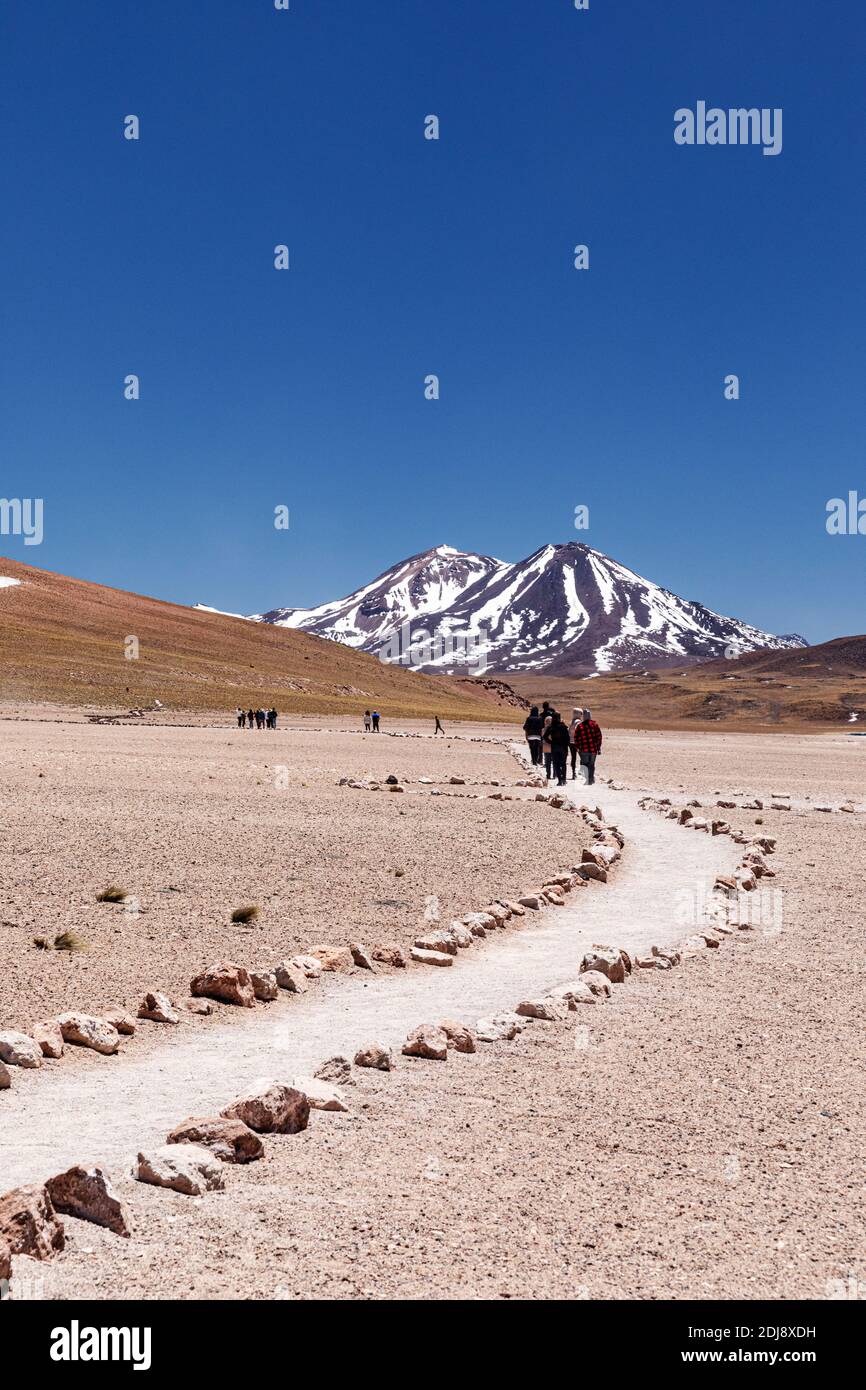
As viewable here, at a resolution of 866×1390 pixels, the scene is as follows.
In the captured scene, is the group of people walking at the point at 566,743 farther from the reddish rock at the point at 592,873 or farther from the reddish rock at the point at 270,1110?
the reddish rock at the point at 270,1110

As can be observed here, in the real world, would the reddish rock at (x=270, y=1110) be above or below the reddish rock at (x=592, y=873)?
above

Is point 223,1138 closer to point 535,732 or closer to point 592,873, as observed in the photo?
point 592,873

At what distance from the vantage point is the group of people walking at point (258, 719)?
76.8 metres

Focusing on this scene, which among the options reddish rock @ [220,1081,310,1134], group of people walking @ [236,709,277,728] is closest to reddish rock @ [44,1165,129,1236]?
reddish rock @ [220,1081,310,1134]

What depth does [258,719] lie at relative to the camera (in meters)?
78.7

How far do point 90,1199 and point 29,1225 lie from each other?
1.28ft

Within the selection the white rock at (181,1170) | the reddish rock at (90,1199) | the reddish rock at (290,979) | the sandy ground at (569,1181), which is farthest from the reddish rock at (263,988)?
the reddish rock at (90,1199)

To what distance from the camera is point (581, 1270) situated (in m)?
4.78

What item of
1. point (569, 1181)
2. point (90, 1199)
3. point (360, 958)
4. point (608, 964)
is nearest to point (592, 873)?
point (608, 964)

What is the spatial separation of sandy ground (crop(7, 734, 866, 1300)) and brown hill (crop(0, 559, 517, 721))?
8265 centimetres

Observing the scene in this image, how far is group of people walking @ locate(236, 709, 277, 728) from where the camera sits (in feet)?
252

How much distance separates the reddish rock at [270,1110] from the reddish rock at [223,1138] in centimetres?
28

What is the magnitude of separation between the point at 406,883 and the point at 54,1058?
8.40 metres

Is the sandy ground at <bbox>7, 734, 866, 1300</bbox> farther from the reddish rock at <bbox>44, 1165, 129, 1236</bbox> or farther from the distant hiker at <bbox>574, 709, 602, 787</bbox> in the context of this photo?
the distant hiker at <bbox>574, 709, 602, 787</bbox>
